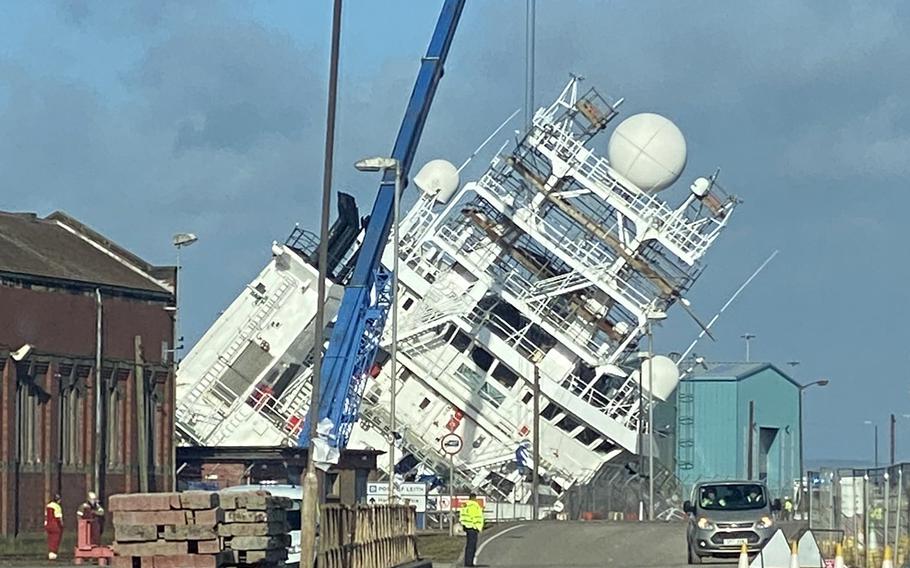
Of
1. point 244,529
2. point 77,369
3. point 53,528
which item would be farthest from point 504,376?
point 244,529

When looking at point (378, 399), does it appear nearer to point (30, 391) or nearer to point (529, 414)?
point (529, 414)

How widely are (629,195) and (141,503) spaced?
4337 centimetres

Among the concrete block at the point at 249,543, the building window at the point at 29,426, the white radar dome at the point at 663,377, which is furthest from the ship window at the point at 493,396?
the concrete block at the point at 249,543

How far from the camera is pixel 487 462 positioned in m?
66.7

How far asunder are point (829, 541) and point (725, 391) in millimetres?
49569

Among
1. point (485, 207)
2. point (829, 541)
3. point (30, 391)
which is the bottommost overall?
point (829, 541)

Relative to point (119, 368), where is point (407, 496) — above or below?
below

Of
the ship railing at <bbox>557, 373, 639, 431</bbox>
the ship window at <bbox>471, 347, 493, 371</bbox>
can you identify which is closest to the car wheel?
the ship railing at <bbox>557, 373, 639, 431</bbox>

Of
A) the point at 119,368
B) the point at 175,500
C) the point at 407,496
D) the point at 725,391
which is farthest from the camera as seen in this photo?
the point at 725,391

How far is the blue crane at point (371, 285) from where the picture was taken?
2030 inches

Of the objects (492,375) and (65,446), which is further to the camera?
(492,375)

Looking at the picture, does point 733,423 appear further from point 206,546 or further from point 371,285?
point 206,546

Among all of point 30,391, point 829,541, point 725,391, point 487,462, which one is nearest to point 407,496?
point 487,462

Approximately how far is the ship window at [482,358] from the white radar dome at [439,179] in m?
5.90
